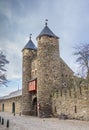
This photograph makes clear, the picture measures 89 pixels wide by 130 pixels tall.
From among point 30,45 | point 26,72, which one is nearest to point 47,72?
point 26,72

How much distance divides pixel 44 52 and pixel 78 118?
10804 mm

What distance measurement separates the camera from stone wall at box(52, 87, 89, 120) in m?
→ 22.9

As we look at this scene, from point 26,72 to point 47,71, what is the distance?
8016 millimetres

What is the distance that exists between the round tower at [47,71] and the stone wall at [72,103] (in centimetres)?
117

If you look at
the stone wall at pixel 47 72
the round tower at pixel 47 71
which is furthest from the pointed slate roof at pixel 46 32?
the stone wall at pixel 47 72

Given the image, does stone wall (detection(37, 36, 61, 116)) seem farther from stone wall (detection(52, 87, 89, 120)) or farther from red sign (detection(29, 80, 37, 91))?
red sign (detection(29, 80, 37, 91))

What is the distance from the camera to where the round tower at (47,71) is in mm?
30250

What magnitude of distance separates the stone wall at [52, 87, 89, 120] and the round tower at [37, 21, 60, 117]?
3.84 ft

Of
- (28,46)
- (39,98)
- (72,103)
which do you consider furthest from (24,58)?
(72,103)

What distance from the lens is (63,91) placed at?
27234mm

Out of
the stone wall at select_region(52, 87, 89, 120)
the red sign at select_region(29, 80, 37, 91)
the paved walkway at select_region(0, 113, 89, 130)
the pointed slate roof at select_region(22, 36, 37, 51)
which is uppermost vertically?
the pointed slate roof at select_region(22, 36, 37, 51)

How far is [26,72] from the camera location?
125ft

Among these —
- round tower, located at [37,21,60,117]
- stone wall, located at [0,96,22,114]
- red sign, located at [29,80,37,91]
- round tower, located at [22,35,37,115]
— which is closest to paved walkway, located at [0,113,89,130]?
round tower, located at [37,21,60,117]

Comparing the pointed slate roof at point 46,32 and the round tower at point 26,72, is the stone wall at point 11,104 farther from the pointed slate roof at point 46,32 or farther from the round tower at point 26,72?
the pointed slate roof at point 46,32
